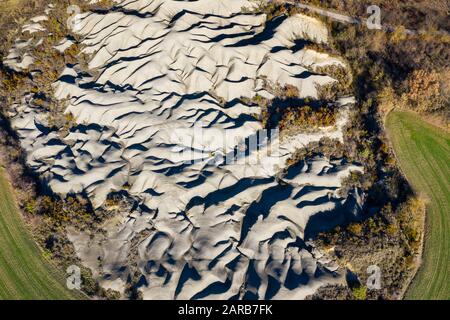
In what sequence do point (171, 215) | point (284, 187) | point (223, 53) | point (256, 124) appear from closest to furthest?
point (171, 215) < point (284, 187) < point (256, 124) < point (223, 53)

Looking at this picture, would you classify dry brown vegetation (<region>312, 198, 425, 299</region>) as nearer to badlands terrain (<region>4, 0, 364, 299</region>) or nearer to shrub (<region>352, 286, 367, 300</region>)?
shrub (<region>352, 286, 367, 300</region>)

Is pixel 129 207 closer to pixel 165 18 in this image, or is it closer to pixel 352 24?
pixel 165 18

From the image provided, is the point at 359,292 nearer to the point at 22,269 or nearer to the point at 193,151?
the point at 193,151

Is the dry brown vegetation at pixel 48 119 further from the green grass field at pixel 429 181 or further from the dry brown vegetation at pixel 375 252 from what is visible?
the green grass field at pixel 429 181

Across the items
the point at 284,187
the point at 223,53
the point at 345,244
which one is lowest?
the point at 345,244

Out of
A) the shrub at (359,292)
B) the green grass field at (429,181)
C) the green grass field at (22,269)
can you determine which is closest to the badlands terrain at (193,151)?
the shrub at (359,292)

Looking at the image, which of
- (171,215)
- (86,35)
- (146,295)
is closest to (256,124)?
(171,215)
